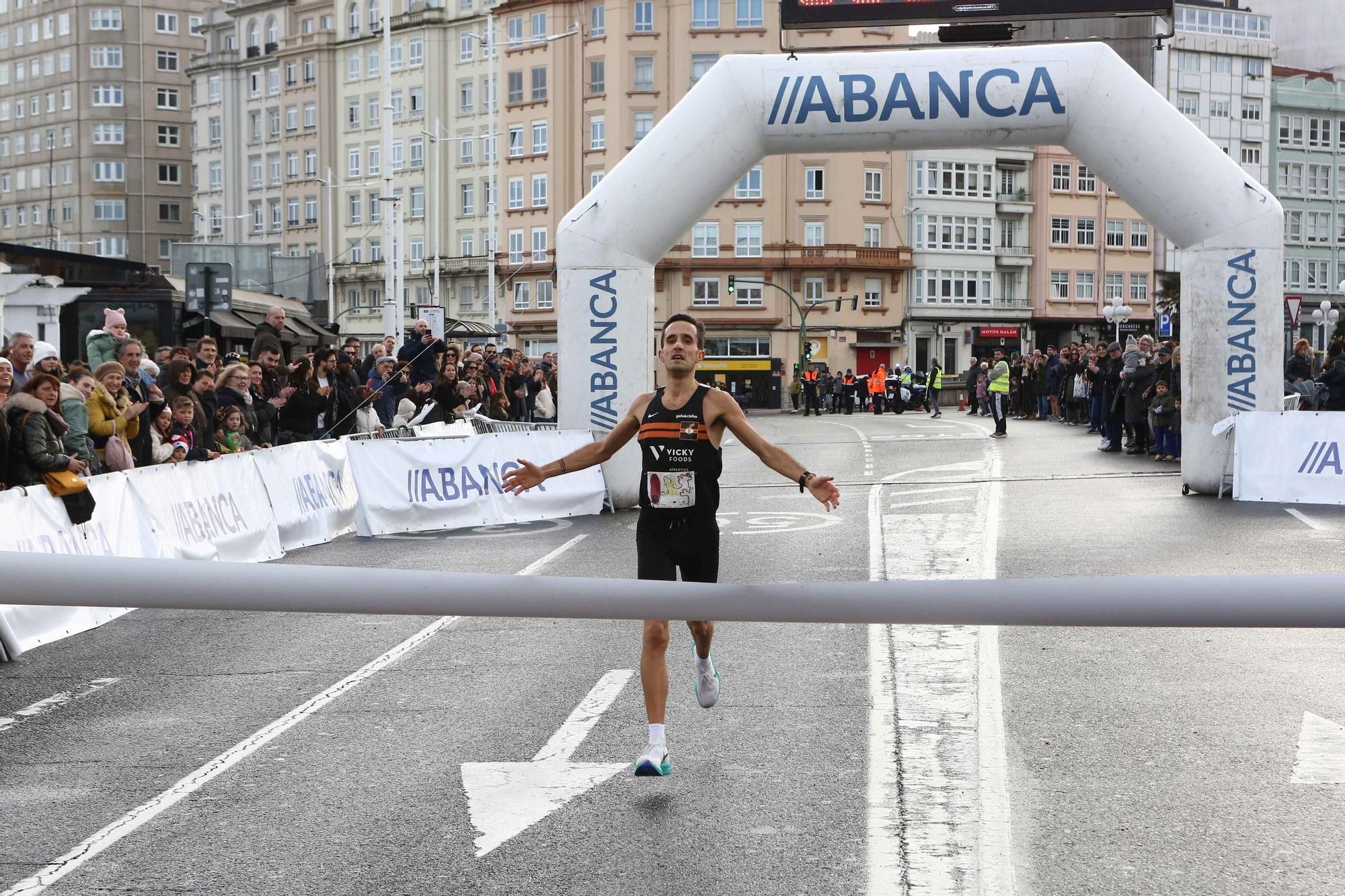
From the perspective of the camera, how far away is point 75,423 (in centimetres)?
1362

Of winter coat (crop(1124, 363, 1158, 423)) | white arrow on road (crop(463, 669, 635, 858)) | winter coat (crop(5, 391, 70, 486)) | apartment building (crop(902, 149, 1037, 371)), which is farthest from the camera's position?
apartment building (crop(902, 149, 1037, 371))

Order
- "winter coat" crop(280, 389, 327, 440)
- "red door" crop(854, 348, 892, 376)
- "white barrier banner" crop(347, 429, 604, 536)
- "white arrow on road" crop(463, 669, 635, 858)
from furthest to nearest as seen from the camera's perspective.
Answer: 1. "red door" crop(854, 348, 892, 376)
2. "winter coat" crop(280, 389, 327, 440)
3. "white barrier banner" crop(347, 429, 604, 536)
4. "white arrow on road" crop(463, 669, 635, 858)

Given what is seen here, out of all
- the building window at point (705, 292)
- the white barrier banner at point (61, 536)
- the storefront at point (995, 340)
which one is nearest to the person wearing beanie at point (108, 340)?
the white barrier banner at point (61, 536)

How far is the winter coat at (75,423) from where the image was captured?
13.5 metres

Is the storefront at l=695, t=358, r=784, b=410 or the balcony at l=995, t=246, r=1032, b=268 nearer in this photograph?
the storefront at l=695, t=358, r=784, b=410

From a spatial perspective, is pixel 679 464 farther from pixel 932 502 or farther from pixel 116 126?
pixel 116 126

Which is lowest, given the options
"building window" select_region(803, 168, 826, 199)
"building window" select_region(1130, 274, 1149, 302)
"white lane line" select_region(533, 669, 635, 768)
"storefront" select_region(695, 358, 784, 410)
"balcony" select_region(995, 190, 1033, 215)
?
"storefront" select_region(695, 358, 784, 410)

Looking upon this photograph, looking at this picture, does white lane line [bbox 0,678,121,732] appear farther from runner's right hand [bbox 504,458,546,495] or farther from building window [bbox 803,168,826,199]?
building window [bbox 803,168,826,199]

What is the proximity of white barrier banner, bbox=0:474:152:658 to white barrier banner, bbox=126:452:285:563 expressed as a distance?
0.91 feet

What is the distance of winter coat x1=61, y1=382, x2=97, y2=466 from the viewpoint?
44.4 ft

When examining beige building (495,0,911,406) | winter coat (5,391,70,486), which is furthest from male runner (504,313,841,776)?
beige building (495,0,911,406)

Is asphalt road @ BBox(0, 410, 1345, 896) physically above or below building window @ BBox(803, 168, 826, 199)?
below

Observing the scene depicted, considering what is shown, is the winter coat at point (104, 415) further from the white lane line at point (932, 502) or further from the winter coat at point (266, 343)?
the white lane line at point (932, 502)

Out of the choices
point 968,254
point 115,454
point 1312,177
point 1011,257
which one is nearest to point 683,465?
point 115,454
